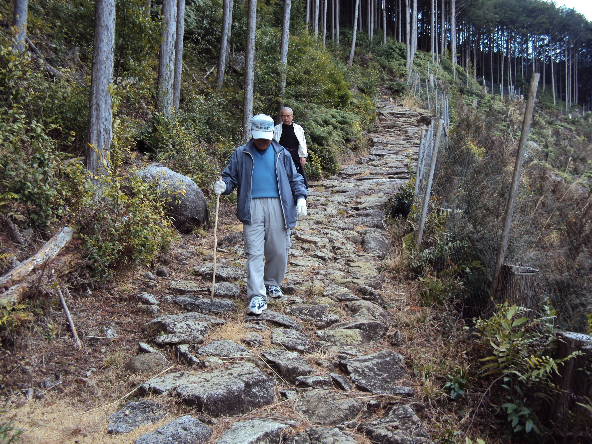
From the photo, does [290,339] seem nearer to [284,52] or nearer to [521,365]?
[521,365]

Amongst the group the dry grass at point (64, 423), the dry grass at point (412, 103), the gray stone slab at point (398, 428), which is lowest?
the gray stone slab at point (398, 428)

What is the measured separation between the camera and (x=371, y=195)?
11.2m

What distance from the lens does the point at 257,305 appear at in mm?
5066

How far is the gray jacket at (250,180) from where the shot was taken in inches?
206

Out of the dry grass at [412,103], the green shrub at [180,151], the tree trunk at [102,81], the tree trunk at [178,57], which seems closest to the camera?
the tree trunk at [102,81]

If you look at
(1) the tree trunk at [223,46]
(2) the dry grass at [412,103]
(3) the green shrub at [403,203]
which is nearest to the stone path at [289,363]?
(3) the green shrub at [403,203]

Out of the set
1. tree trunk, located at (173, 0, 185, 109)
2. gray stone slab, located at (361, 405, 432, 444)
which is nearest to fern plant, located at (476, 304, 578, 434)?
gray stone slab, located at (361, 405, 432, 444)

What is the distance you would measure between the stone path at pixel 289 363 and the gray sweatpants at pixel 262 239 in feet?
1.29

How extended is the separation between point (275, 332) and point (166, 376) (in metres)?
1.28

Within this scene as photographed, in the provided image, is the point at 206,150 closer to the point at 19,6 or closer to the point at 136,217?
the point at 19,6

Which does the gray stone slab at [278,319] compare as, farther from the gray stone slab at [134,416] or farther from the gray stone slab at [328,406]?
the gray stone slab at [134,416]

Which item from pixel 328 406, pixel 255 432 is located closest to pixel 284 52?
pixel 328 406

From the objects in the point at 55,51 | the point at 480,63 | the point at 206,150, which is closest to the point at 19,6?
the point at 55,51

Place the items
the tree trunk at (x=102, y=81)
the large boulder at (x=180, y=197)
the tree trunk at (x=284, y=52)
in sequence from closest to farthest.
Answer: the tree trunk at (x=102, y=81) < the large boulder at (x=180, y=197) < the tree trunk at (x=284, y=52)
